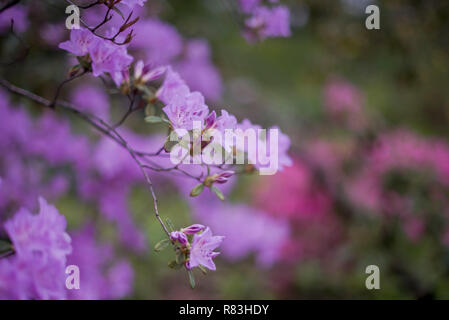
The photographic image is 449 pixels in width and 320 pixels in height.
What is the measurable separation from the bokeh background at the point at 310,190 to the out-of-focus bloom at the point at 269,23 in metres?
0.10

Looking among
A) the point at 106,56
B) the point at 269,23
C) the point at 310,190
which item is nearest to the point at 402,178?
the point at 310,190

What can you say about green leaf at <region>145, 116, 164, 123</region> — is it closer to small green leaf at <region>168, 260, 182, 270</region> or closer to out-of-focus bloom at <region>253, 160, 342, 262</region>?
small green leaf at <region>168, 260, 182, 270</region>

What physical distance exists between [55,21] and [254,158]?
52.4 inches

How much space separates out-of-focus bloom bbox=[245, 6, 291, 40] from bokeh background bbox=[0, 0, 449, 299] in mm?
99

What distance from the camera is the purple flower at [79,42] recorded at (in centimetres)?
77

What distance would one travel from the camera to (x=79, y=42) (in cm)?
78

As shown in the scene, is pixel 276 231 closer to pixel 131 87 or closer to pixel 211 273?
pixel 211 273

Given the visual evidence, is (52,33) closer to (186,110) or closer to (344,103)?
(186,110)

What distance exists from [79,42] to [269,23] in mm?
586

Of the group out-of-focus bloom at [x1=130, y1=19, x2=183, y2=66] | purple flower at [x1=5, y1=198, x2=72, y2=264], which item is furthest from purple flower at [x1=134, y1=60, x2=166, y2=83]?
out-of-focus bloom at [x1=130, y1=19, x2=183, y2=66]

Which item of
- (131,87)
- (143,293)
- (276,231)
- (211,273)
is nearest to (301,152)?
(276,231)

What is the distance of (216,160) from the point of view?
81 cm

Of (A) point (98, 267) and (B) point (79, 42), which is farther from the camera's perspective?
(A) point (98, 267)

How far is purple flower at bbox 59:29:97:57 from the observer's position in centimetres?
77
